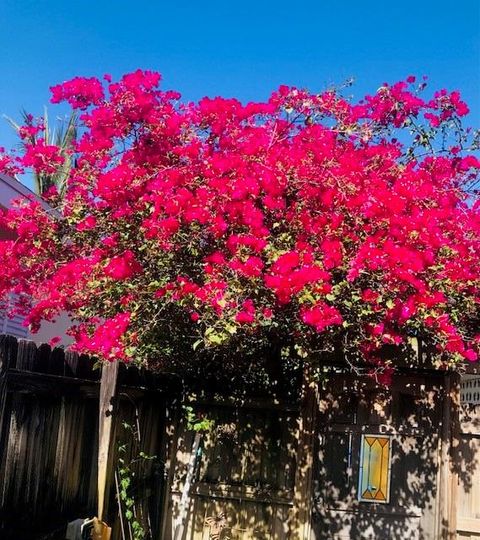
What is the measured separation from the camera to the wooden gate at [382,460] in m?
4.83

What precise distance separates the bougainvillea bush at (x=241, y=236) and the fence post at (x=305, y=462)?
1.44 ft

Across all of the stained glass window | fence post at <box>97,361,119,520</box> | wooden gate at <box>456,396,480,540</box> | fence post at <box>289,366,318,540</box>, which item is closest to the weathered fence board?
fence post at <box>97,361,119,520</box>

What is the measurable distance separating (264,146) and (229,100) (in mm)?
624

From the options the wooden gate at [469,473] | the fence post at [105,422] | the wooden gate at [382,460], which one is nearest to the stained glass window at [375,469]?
the wooden gate at [382,460]

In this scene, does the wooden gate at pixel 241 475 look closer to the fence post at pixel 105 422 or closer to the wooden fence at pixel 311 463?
the wooden fence at pixel 311 463

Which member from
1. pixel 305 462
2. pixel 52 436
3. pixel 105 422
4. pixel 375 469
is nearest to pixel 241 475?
pixel 305 462

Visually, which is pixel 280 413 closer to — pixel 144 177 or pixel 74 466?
pixel 74 466

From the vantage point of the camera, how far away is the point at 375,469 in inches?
193

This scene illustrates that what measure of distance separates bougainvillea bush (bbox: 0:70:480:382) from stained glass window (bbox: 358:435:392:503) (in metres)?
0.69

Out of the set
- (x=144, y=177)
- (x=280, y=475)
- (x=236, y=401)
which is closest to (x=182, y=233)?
(x=144, y=177)

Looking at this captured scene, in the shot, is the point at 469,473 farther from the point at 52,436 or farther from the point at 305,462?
the point at 52,436

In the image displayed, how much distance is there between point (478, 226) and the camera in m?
4.34

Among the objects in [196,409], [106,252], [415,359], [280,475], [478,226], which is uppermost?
[478,226]

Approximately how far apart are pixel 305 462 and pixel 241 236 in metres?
2.15
